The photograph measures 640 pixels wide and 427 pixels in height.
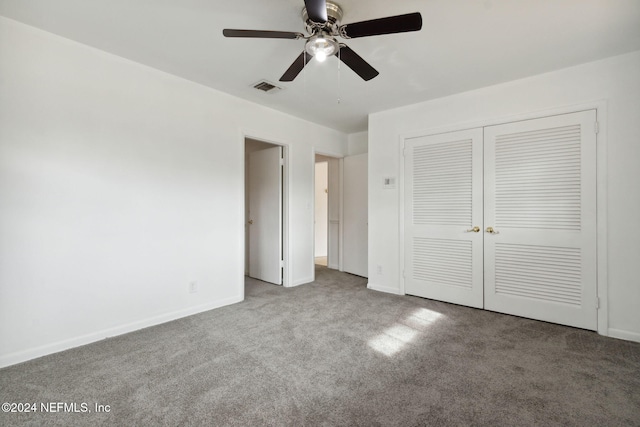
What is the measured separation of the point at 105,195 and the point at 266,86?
1.90 metres

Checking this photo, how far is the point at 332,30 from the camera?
6.24 feet

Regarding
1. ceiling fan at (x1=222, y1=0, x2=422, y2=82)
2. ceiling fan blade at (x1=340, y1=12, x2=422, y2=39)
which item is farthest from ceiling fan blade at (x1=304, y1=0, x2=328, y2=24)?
ceiling fan blade at (x1=340, y1=12, x2=422, y2=39)

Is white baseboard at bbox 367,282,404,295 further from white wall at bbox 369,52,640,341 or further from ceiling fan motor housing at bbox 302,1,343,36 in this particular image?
ceiling fan motor housing at bbox 302,1,343,36

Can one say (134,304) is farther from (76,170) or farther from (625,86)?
(625,86)

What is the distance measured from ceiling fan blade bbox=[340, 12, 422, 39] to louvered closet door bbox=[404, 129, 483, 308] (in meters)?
2.15

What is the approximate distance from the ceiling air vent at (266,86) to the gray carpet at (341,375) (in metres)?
2.48

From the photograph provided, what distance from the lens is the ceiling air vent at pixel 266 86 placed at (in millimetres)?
3148

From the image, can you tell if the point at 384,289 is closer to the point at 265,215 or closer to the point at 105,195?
the point at 265,215

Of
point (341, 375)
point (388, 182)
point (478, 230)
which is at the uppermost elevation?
point (388, 182)

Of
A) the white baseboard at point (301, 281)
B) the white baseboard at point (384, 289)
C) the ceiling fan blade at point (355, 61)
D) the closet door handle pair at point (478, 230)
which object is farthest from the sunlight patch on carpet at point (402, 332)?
the ceiling fan blade at point (355, 61)

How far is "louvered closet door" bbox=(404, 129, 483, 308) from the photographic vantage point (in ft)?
11.1

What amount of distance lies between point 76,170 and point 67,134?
29 centimetres

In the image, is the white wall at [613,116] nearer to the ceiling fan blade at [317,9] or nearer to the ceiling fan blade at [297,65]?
the ceiling fan blade at [297,65]

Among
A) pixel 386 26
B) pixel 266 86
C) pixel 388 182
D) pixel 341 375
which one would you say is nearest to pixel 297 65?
pixel 386 26
